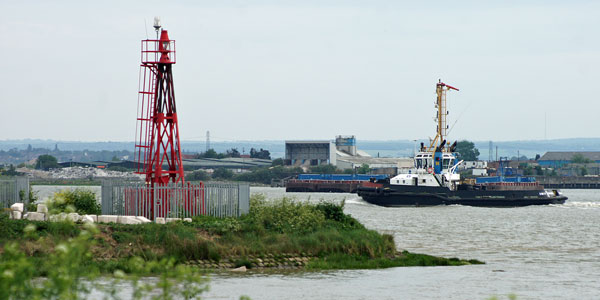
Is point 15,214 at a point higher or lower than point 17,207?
lower

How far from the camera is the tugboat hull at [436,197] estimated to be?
77062mm

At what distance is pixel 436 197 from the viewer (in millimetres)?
77625

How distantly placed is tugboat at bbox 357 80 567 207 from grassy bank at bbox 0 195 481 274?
45.3m

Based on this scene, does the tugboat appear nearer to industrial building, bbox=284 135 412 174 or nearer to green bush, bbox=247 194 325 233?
green bush, bbox=247 194 325 233

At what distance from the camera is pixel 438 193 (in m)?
77.7

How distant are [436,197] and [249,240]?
171 feet

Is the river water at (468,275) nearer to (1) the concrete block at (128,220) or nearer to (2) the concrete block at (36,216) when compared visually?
(1) the concrete block at (128,220)

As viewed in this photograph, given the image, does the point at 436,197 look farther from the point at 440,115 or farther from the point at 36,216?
the point at 36,216

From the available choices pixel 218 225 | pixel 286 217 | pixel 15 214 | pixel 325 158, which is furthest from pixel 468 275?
pixel 325 158

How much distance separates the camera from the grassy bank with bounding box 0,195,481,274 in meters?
24.3

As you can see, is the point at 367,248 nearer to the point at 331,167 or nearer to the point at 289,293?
the point at 289,293

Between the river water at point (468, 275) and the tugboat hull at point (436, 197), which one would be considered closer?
the river water at point (468, 275)

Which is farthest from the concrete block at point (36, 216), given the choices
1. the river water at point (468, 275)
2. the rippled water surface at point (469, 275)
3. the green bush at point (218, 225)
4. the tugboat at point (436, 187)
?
the tugboat at point (436, 187)

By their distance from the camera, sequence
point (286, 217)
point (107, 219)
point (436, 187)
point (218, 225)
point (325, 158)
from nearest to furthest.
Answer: point (218, 225) → point (107, 219) → point (286, 217) → point (436, 187) → point (325, 158)
